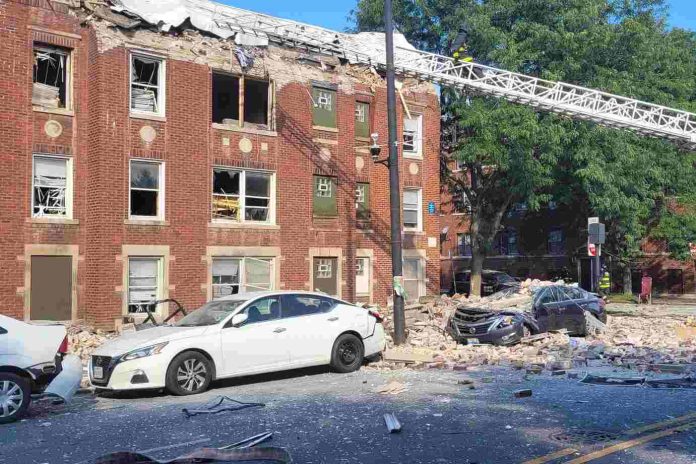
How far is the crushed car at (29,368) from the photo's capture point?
8.87 meters

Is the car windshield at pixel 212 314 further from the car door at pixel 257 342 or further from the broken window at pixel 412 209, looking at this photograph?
the broken window at pixel 412 209

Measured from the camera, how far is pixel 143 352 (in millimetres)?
10344

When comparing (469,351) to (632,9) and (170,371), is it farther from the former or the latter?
(632,9)

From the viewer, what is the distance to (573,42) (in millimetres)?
27766

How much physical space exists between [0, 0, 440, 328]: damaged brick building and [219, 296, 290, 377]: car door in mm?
8816

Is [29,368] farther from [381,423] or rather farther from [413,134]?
[413,134]

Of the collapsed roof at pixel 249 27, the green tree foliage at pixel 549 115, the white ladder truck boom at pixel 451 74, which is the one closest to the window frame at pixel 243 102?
the collapsed roof at pixel 249 27

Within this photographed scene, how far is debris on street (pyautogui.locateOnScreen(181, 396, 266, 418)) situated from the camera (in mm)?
9047

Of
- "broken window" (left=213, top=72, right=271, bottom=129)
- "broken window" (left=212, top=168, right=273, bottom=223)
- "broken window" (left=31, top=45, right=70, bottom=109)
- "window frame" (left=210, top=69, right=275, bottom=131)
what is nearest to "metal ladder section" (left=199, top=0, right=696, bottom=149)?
"window frame" (left=210, top=69, right=275, bottom=131)

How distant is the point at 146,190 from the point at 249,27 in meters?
5.98

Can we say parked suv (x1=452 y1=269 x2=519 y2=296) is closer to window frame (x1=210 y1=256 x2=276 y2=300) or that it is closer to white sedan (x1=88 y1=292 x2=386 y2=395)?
window frame (x1=210 y1=256 x2=276 y2=300)

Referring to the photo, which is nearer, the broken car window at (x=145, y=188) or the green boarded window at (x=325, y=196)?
Result: the broken car window at (x=145, y=188)

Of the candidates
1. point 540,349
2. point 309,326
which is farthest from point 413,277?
point 309,326

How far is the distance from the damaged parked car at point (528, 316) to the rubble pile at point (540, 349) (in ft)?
0.53
